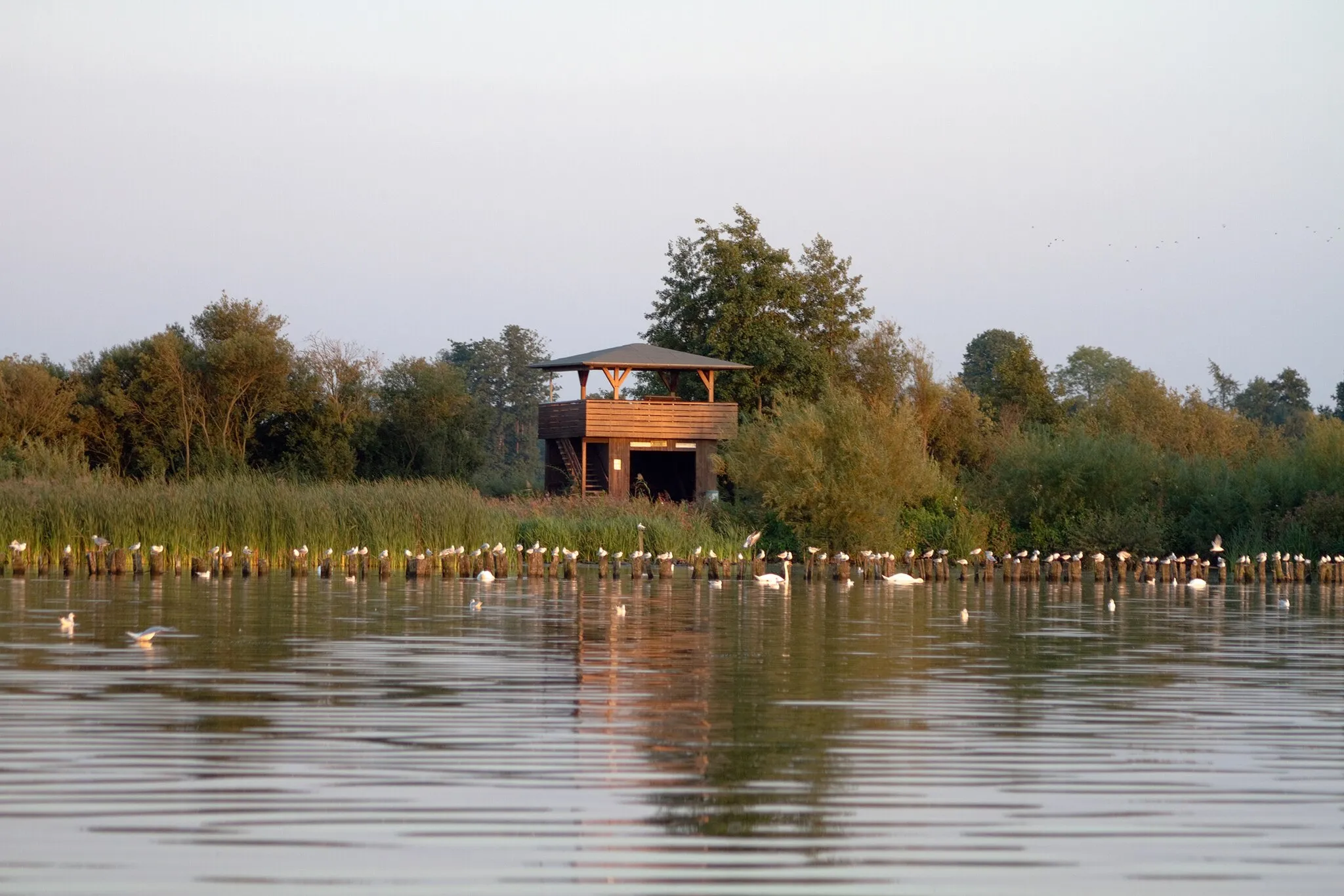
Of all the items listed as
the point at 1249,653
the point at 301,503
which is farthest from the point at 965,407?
the point at 1249,653

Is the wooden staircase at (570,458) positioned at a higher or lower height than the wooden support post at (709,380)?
lower

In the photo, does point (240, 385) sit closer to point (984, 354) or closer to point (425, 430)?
point (425, 430)

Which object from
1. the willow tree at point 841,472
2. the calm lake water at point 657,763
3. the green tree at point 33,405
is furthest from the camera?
the green tree at point 33,405

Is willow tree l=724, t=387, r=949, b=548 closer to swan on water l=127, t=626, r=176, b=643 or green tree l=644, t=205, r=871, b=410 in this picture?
green tree l=644, t=205, r=871, b=410

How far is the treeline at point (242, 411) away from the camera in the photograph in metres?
56.8

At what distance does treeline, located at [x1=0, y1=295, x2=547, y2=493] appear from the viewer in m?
56.8

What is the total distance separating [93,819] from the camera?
27.9 ft

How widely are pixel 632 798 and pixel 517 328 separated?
108 m

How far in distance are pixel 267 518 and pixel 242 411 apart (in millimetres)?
24583

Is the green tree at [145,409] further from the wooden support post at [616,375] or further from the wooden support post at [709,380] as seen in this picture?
the wooden support post at [709,380]

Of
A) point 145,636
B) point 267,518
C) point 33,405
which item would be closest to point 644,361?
point 33,405

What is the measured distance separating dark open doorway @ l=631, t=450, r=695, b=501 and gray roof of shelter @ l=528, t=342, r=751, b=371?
3523 millimetres

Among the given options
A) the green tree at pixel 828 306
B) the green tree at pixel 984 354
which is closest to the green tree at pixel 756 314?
the green tree at pixel 828 306

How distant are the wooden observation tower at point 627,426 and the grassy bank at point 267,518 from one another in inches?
605
